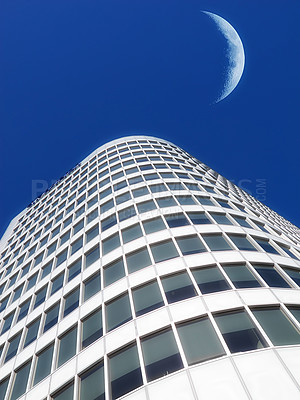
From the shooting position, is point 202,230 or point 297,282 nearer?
point 297,282

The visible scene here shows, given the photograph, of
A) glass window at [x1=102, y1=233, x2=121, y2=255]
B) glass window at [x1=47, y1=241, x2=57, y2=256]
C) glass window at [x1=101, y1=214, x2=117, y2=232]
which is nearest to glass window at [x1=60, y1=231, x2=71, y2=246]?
glass window at [x1=47, y1=241, x2=57, y2=256]

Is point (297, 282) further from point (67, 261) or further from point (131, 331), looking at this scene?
point (67, 261)

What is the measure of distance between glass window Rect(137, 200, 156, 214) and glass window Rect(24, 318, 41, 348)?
1000 cm

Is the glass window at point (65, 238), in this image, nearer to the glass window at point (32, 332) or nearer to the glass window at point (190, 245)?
the glass window at point (32, 332)

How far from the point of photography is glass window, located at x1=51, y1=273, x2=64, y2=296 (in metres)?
18.7

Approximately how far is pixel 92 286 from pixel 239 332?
904 cm

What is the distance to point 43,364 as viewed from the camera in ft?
45.2

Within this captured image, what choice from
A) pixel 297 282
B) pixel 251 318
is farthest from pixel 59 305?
pixel 297 282

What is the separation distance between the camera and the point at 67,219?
89.6ft

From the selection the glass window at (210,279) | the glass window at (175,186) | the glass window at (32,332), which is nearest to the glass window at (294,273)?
the glass window at (210,279)

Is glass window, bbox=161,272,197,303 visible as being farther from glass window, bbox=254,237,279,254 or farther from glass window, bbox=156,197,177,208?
glass window, bbox=156,197,177,208

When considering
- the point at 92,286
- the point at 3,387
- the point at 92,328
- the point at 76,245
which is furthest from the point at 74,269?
the point at 3,387

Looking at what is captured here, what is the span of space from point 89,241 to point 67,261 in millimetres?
2143

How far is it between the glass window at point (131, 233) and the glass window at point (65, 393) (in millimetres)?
8822
